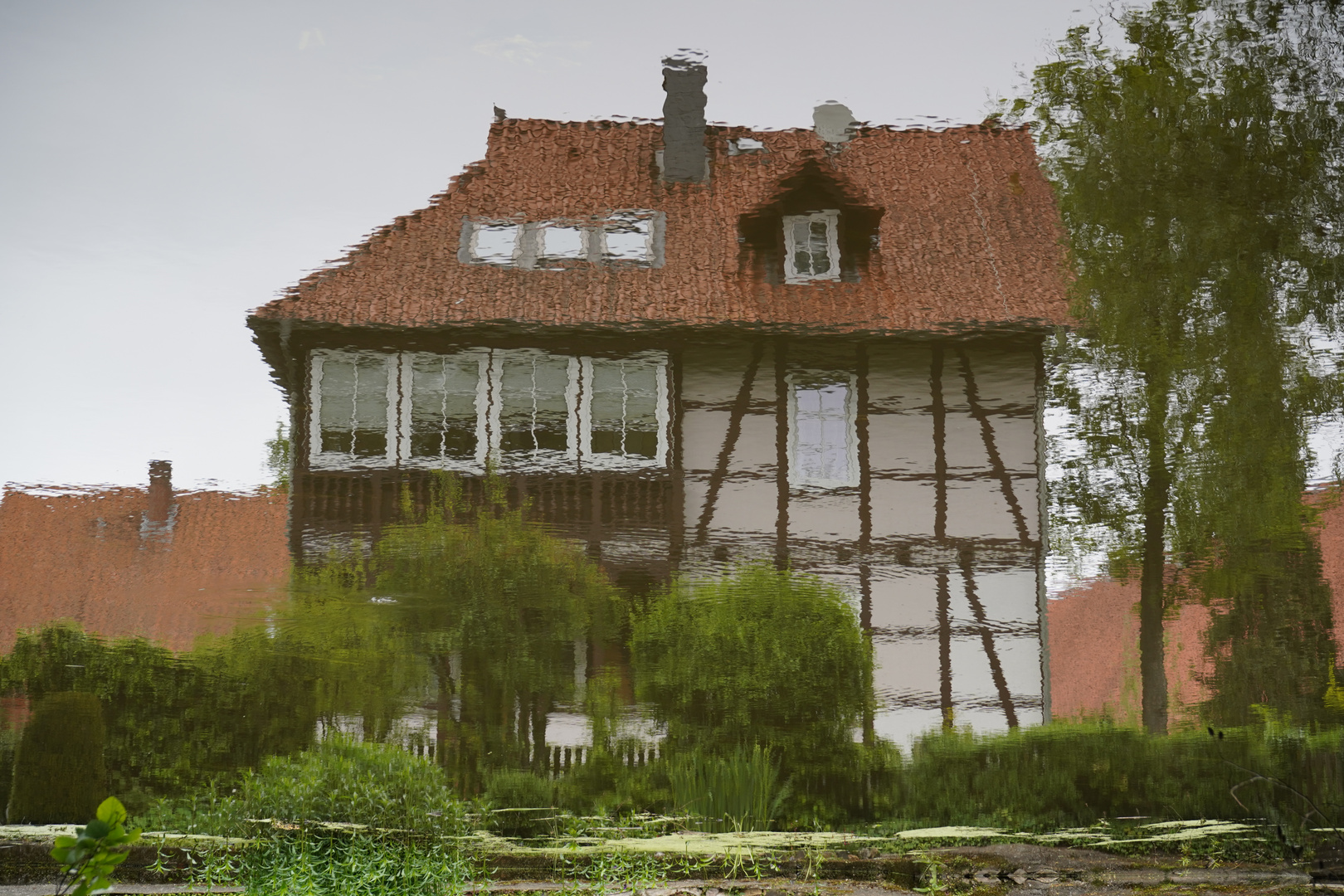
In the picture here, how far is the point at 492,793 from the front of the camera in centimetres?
345

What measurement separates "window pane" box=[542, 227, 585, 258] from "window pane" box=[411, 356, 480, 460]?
1.85 ft

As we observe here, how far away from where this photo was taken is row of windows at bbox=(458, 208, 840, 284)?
3.88 m

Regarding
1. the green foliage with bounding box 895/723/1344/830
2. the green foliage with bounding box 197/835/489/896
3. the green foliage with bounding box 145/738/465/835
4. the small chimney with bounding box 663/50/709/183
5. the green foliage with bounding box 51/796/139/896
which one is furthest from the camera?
the small chimney with bounding box 663/50/709/183

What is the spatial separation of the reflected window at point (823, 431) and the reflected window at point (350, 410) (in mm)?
1479

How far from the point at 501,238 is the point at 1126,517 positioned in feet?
8.40

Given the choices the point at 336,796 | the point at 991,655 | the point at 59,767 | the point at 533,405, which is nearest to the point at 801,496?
the point at 991,655

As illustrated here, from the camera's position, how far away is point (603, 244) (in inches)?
156

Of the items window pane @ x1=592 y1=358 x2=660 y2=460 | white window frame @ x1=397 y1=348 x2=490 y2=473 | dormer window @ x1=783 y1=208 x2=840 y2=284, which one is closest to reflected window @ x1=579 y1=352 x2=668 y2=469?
window pane @ x1=592 y1=358 x2=660 y2=460

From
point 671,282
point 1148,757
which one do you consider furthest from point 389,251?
point 1148,757

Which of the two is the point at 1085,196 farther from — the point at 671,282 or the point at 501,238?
the point at 501,238

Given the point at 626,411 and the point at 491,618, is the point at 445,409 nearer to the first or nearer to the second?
the point at 626,411

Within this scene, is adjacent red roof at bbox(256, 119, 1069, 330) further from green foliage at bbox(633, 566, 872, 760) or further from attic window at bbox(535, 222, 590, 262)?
green foliage at bbox(633, 566, 872, 760)

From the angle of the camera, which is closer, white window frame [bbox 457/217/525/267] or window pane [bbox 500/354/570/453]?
window pane [bbox 500/354/570/453]

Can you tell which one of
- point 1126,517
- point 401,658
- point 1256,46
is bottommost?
point 401,658
